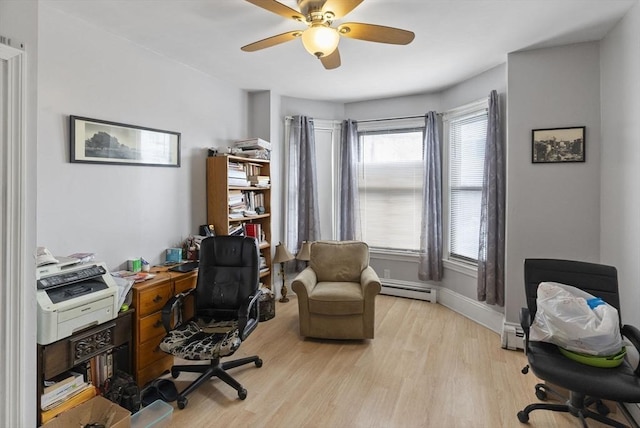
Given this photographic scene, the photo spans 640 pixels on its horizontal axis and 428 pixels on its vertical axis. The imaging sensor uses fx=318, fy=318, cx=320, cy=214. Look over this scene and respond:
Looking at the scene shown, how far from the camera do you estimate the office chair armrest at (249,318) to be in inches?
85.3

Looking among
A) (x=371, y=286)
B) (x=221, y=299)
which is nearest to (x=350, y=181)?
(x=371, y=286)

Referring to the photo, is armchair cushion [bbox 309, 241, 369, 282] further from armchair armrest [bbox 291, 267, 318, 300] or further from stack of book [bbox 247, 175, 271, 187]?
stack of book [bbox 247, 175, 271, 187]

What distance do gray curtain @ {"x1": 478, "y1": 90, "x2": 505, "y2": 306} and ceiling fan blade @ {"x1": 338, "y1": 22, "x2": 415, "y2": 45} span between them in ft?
5.33

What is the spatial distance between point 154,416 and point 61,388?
53 centimetres

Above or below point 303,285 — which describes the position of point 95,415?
below

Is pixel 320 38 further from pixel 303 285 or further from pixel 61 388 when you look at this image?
pixel 61 388

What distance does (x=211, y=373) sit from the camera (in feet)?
7.44

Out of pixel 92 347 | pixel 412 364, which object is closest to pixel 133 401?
pixel 92 347

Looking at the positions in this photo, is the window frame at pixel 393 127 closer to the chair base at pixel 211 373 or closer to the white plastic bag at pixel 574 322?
the white plastic bag at pixel 574 322

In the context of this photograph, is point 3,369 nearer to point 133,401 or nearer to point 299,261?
point 133,401

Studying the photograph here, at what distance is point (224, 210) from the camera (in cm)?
329

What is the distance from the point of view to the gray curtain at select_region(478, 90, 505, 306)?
3.07 metres

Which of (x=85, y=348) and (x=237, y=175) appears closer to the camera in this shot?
(x=85, y=348)

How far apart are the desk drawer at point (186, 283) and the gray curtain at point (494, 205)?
109 inches
